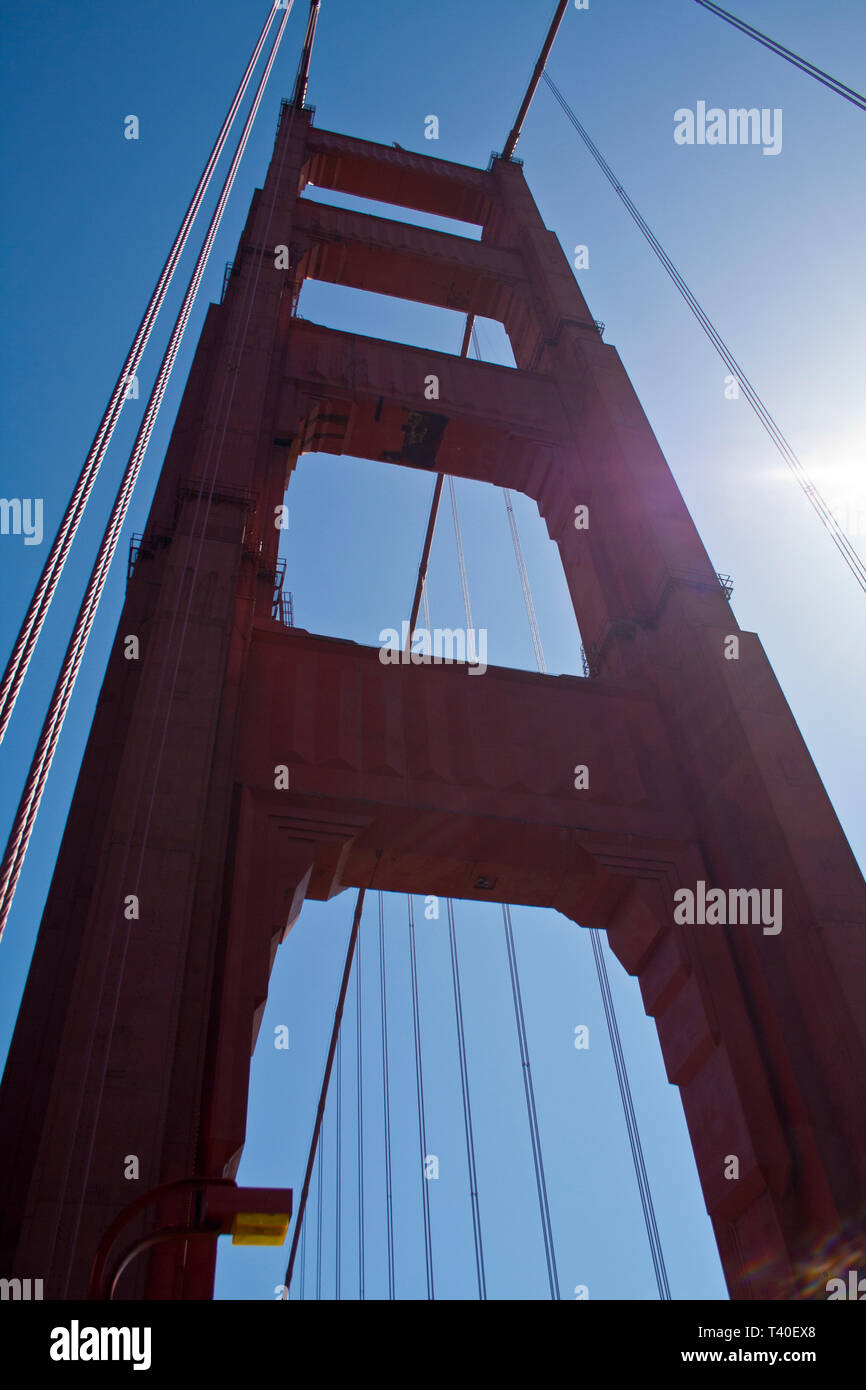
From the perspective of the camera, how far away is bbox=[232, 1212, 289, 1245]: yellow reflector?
471 centimetres

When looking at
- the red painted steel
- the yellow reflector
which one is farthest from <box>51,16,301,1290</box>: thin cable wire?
the yellow reflector

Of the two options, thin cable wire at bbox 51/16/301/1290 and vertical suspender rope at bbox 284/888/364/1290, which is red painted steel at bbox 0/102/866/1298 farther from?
vertical suspender rope at bbox 284/888/364/1290

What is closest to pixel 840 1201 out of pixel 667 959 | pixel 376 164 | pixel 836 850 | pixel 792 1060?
pixel 792 1060

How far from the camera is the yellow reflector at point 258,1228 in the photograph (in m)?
4.71

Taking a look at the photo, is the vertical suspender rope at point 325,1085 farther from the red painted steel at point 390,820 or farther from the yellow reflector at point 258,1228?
the yellow reflector at point 258,1228

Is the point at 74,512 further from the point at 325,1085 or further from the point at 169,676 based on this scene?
the point at 325,1085

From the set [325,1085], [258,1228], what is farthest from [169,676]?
[325,1085]

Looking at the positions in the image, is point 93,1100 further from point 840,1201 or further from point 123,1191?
point 840,1201

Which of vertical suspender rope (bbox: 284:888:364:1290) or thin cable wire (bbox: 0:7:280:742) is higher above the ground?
vertical suspender rope (bbox: 284:888:364:1290)

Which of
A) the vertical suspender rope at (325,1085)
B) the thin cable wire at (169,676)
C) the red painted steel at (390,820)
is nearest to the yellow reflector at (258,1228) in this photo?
the red painted steel at (390,820)

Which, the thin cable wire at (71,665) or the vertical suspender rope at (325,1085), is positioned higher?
the vertical suspender rope at (325,1085)

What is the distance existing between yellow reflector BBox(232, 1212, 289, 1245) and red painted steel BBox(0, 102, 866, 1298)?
5.32ft

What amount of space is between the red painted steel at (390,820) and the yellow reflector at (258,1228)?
1623mm
